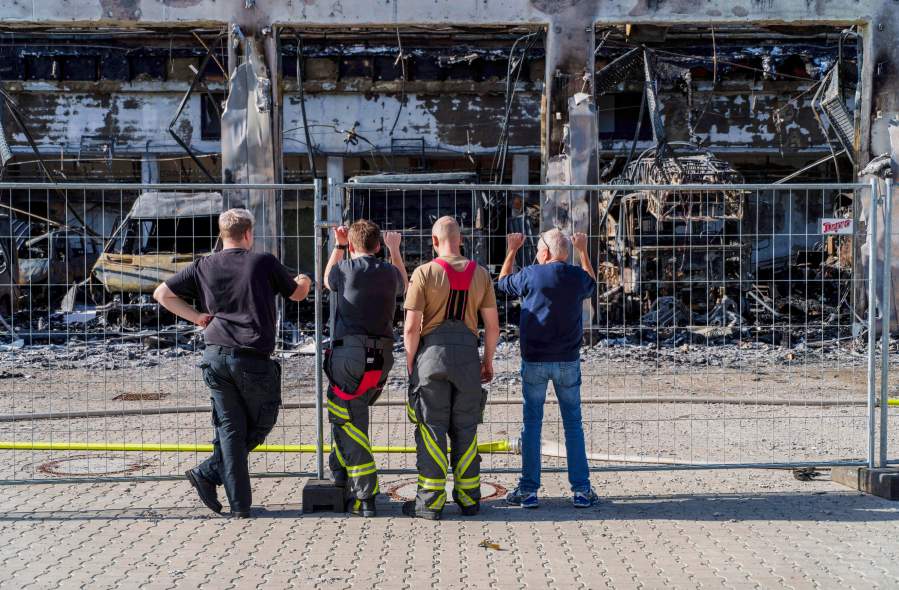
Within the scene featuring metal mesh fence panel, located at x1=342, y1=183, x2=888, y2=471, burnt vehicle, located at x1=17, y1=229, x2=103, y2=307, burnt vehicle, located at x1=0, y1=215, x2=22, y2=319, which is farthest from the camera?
burnt vehicle, located at x1=17, y1=229, x2=103, y2=307

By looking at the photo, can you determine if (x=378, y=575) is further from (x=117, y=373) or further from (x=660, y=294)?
(x=660, y=294)

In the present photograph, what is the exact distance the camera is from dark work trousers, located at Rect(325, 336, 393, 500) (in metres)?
6.46

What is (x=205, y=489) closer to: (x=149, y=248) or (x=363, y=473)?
(x=363, y=473)

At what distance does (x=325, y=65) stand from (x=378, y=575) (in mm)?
26186

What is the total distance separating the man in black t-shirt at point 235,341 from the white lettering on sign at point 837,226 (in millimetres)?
4406

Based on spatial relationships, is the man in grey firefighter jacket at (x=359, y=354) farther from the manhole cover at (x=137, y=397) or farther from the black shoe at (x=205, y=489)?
the manhole cover at (x=137, y=397)

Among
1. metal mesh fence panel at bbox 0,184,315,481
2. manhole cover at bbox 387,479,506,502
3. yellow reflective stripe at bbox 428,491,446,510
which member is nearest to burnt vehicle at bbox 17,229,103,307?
metal mesh fence panel at bbox 0,184,315,481

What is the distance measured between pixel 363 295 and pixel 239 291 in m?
0.76

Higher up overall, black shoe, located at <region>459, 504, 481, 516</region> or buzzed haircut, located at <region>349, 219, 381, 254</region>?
buzzed haircut, located at <region>349, 219, 381, 254</region>

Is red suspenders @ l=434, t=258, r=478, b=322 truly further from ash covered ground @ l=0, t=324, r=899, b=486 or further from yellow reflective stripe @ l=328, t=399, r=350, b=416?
ash covered ground @ l=0, t=324, r=899, b=486

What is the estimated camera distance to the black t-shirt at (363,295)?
21.4ft

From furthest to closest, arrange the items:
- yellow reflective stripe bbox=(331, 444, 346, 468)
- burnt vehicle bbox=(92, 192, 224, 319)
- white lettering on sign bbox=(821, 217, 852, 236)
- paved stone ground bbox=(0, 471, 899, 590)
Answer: burnt vehicle bbox=(92, 192, 224, 319)
white lettering on sign bbox=(821, 217, 852, 236)
yellow reflective stripe bbox=(331, 444, 346, 468)
paved stone ground bbox=(0, 471, 899, 590)

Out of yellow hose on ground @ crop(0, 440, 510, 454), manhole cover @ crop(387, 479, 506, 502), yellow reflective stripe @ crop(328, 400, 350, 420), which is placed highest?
yellow reflective stripe @ crop(328, 400, 350, 420)

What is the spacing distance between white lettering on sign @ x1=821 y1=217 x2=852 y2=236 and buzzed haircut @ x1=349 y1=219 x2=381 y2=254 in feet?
12.4
